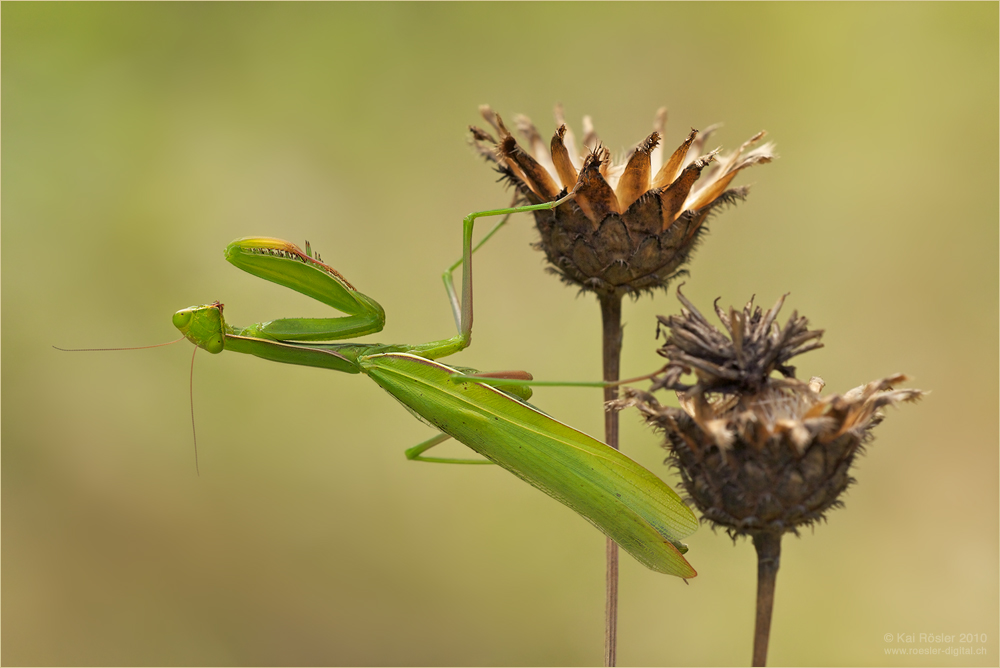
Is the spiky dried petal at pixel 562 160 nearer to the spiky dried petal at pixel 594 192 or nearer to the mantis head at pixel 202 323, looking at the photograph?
the spiky dried petal at pixel 594 192

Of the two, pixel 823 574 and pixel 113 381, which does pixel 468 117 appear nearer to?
pixel 113 381

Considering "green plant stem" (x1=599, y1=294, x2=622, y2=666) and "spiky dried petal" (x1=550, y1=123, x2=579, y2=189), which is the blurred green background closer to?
"green plant stem" (x1=599, y1=294, x2=622, y2=666)

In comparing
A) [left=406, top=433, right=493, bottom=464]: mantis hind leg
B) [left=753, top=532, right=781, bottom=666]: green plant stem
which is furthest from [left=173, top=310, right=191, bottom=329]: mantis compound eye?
[left=753, top=532, right=781, bottom=666]: green plant stem

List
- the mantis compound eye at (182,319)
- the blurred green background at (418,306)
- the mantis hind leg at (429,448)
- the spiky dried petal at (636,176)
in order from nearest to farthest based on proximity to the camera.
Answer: the spiky dried petal at (636,176) → the mantis compound eye at (182,319) → the mantis hind leg at (429,448) → the blurred green background at (418,306)

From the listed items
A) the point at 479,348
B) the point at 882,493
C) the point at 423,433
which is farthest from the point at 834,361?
the point at 423,433

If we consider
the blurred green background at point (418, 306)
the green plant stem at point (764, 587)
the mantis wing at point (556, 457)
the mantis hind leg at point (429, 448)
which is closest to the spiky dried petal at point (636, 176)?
the mantis wing at point (556, 457)
